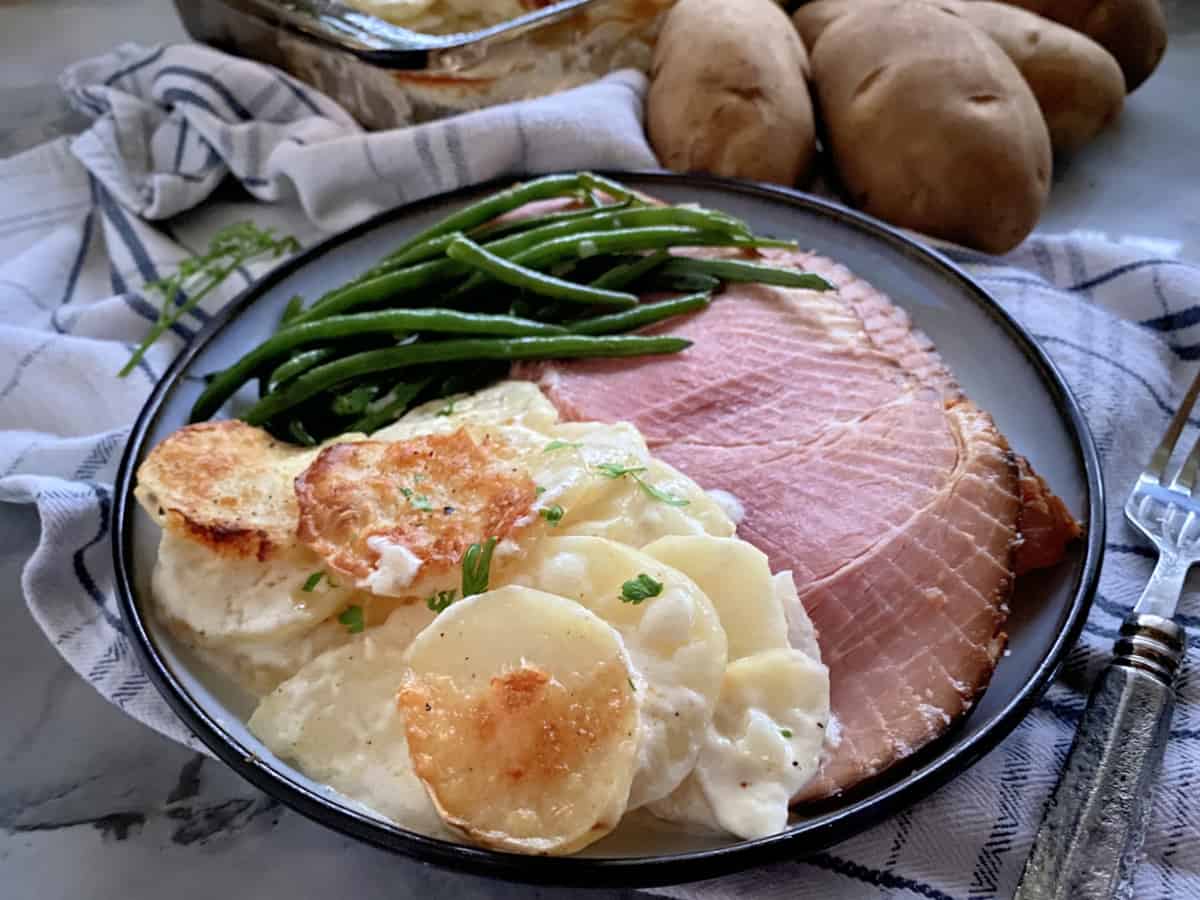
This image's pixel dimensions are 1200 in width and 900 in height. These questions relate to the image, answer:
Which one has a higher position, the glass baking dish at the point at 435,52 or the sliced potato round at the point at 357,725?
the glass baking dish at the point at 435,52

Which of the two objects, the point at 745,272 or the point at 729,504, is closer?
the point at 729,504

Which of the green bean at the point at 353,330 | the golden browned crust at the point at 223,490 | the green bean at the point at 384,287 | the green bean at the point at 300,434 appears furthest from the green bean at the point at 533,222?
the golden browned crust at the point at 223,490

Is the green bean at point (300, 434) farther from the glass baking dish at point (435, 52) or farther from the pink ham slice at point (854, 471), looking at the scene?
the glass baking dish at point (435, 52)

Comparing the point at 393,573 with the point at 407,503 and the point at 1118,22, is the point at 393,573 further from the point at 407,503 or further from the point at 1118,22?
the point at 1118,22

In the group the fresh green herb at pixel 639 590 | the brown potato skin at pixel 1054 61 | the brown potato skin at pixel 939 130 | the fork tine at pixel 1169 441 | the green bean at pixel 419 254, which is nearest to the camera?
the fresh green herb at pixel 639 590

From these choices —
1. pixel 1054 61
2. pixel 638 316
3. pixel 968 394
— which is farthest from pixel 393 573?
pixel 1054 61

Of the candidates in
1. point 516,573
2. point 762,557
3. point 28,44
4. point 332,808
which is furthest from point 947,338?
point 28,44

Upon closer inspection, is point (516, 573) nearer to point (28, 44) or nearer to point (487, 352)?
point (487, 352)
